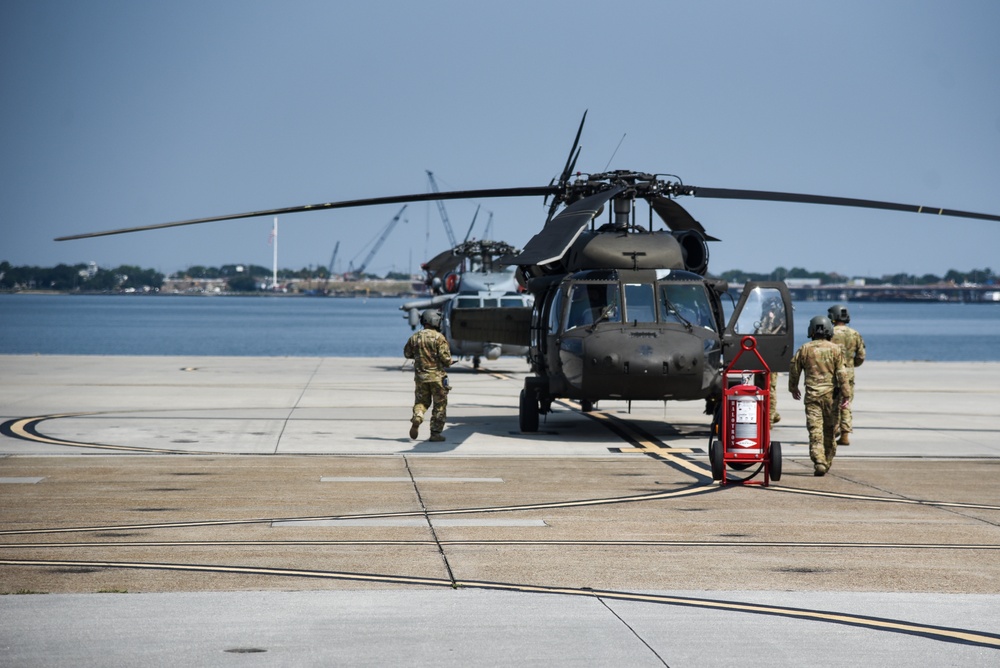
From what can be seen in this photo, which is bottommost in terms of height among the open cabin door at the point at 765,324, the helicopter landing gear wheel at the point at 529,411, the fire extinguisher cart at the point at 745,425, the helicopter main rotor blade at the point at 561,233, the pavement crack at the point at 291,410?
the pavement crack at the point at 291,410

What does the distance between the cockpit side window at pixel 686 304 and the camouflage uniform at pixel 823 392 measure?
2759mm

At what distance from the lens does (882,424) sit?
63.4 ft

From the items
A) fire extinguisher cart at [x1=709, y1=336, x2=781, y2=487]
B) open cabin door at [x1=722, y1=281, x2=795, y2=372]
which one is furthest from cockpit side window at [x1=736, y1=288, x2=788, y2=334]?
fire extinguisher cart at [x1=709, y1=336, x2=781, y2=487]

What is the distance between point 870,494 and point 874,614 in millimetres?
5200

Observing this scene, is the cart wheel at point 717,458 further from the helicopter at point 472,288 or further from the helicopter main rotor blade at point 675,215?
the helicopter at point 472,288

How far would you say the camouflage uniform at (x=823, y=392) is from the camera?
12.9 metres

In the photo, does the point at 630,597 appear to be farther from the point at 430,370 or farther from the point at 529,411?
the point at 529,411

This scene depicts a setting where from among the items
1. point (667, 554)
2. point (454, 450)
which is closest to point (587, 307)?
point (454, 450)

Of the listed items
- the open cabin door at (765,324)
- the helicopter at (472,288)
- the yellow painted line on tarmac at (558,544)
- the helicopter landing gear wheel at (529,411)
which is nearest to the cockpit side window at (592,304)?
the open cabin door at (765,324)

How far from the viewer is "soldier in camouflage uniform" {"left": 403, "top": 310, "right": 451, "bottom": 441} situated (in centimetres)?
1573

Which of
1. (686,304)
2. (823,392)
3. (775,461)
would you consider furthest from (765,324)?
(775,461)

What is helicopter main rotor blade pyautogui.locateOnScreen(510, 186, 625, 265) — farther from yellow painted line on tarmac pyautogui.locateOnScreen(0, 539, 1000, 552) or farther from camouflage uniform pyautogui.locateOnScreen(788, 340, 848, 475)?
yellow painted line on tarmac pyautogui.locateOnScreen(0, 539, 1000, 552)

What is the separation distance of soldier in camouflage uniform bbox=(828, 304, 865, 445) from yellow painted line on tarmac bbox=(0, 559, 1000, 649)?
877cm

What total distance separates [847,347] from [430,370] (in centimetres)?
566
